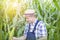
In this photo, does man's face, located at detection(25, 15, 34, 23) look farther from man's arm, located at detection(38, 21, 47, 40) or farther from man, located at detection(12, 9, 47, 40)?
man's arm, located at detection(38, 21, 47, 40)

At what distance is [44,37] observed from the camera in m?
1.46

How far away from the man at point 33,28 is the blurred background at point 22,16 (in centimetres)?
4

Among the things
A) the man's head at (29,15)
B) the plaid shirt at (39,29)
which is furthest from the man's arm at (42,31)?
the man's head at (29,15)

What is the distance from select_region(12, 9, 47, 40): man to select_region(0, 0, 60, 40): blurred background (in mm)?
37

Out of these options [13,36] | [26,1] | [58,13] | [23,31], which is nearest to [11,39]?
[13,36]

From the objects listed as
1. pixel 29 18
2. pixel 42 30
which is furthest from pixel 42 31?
pixel 29 18

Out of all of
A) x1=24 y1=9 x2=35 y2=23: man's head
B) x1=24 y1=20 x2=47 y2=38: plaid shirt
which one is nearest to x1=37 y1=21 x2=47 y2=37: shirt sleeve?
x1=24 y1=20 x2=47 y2=38: plaid shirt

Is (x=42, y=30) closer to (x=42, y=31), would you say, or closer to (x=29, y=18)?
(x=42, y=31)

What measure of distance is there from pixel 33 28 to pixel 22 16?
0.17 meters

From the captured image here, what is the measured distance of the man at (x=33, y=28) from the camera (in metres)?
1.47

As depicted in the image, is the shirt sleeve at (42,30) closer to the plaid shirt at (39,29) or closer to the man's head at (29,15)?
the plaid shirt at (39,29)

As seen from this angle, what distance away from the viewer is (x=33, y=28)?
1485 mm

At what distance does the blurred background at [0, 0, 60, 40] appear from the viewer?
1.47m

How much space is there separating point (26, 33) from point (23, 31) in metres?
0.04
